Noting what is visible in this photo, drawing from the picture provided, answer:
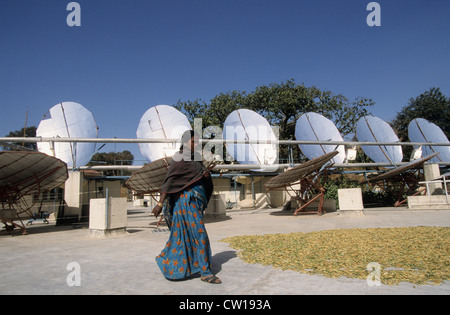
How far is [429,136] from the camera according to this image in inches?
888

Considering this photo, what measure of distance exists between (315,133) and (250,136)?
4.28 meters

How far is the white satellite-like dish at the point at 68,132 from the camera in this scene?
14969 mm

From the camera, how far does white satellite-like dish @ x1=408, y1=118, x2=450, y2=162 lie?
22391 millimetres

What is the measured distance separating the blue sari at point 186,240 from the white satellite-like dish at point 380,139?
20.0m

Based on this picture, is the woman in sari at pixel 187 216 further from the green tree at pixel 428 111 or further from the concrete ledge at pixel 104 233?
the green tree at pixel 428 111

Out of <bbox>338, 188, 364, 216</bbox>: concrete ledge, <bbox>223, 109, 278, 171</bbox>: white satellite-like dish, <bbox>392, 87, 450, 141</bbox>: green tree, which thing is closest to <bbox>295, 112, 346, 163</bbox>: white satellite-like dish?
<bbox>223, 109, 278, 171</bbox>: white satellite-like dish

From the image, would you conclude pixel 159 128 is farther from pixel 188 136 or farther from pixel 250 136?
pixel 188 136

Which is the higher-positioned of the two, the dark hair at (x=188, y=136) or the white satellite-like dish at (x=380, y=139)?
the white satellite-like dish at (x=380, y=139)

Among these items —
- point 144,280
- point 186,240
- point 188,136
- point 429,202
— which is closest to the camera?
point 144,280

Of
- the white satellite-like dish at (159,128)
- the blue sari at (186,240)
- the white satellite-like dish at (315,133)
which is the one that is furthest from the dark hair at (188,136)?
the white satellite-like dish at (315,133)

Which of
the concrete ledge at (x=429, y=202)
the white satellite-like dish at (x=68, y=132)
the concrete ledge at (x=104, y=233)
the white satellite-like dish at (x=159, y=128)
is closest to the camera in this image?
the concrete ledge at (x=104, y=233)

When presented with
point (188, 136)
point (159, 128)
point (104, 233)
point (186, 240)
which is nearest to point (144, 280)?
point (186, 240)

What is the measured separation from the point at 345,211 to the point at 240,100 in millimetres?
23621

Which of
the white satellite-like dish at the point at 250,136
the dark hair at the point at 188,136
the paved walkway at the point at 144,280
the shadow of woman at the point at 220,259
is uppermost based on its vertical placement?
the white satellite-like dish at the point at 250,136
